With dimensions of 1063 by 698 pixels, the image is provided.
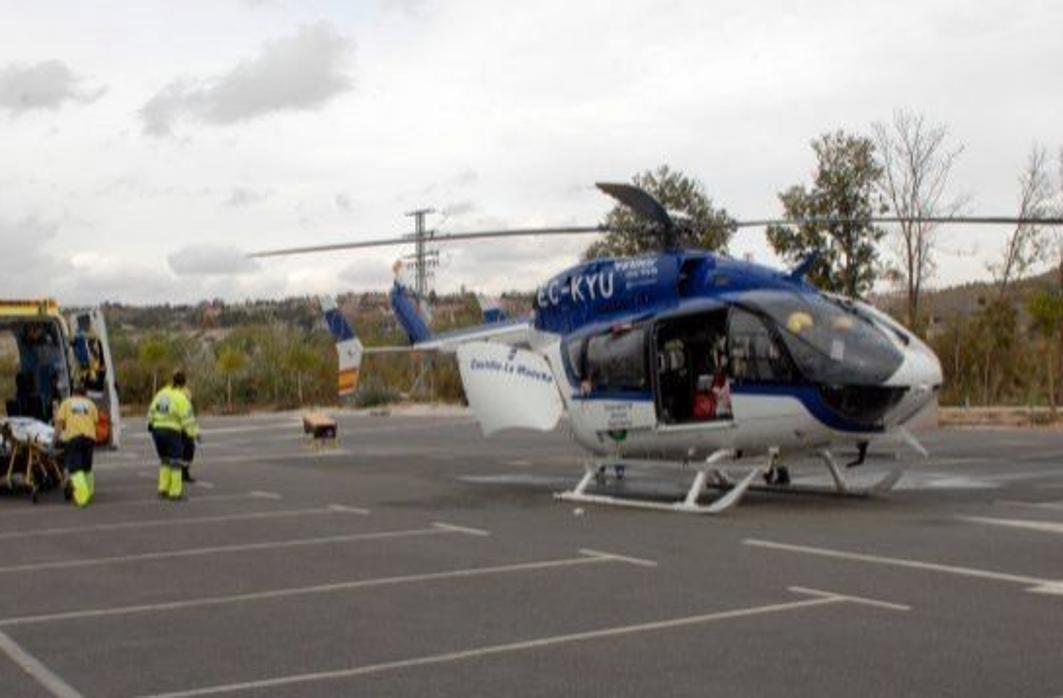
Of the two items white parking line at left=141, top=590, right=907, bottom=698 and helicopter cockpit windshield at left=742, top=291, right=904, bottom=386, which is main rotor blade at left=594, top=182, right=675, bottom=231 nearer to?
helicopter cockpit windshield at left=742, top=291, right=904, bottom=386

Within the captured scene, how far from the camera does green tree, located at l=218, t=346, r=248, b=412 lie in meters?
52.2

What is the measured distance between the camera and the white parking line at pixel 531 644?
7218 millimetres

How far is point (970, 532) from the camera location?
1281cm

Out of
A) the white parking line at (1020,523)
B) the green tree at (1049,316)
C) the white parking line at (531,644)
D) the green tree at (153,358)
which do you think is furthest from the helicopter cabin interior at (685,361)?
the green tree at (153,358)

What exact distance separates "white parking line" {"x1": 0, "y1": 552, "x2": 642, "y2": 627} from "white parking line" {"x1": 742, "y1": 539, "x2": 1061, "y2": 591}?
1.54 metres

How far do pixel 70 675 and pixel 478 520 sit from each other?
24.0 ft

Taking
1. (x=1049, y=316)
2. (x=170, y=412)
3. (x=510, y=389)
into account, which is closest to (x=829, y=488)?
(x=510, y=389)

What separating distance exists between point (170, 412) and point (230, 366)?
35761 mm

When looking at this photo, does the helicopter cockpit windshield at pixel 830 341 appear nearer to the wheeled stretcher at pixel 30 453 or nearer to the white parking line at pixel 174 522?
the white parking line at pixel 174 522

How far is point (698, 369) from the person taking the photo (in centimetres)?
1533

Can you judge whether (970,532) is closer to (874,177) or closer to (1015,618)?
(1015,618)

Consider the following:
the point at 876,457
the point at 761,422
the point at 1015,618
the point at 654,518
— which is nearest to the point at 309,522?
the point at 654,518

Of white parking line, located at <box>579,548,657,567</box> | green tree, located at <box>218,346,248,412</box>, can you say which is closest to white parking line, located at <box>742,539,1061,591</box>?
white parking line, located at <box>579,548,657,567</box>

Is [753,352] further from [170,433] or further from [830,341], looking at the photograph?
[170,433]
